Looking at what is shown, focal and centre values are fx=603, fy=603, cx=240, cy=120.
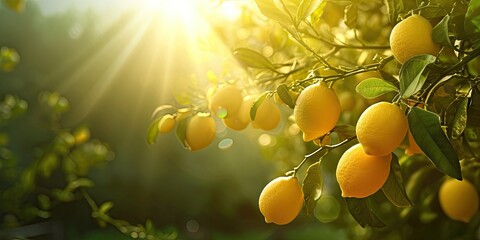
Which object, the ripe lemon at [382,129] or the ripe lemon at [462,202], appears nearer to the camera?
the ripe lemon at [382,129]

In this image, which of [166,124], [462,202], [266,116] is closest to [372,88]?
[266,116]

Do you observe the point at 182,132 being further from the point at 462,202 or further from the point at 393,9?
the point at 462,202

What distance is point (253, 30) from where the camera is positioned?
1.21 m

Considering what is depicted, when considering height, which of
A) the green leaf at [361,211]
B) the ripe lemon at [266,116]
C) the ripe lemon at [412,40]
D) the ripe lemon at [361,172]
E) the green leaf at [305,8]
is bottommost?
the green leaf at [361,211]

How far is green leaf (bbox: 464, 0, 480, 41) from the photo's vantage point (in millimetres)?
412

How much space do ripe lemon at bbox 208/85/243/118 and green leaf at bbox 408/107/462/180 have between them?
9.3 inches

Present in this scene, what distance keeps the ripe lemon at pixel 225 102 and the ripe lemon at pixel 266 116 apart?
0.03 m

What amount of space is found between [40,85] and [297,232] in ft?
8.36

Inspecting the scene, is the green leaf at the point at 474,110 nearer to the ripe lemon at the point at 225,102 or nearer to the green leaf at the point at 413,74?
the green leaf at the point at 413,74

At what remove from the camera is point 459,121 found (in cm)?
42

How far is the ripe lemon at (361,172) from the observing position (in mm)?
403

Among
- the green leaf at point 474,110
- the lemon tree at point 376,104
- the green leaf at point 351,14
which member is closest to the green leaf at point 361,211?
the lemon tree at point 376,104

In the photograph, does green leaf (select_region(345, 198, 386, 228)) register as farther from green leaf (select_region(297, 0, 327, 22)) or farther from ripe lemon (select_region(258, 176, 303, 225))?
green leaf (select_region(297, 0, 327, 22))

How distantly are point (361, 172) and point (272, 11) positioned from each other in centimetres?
14
